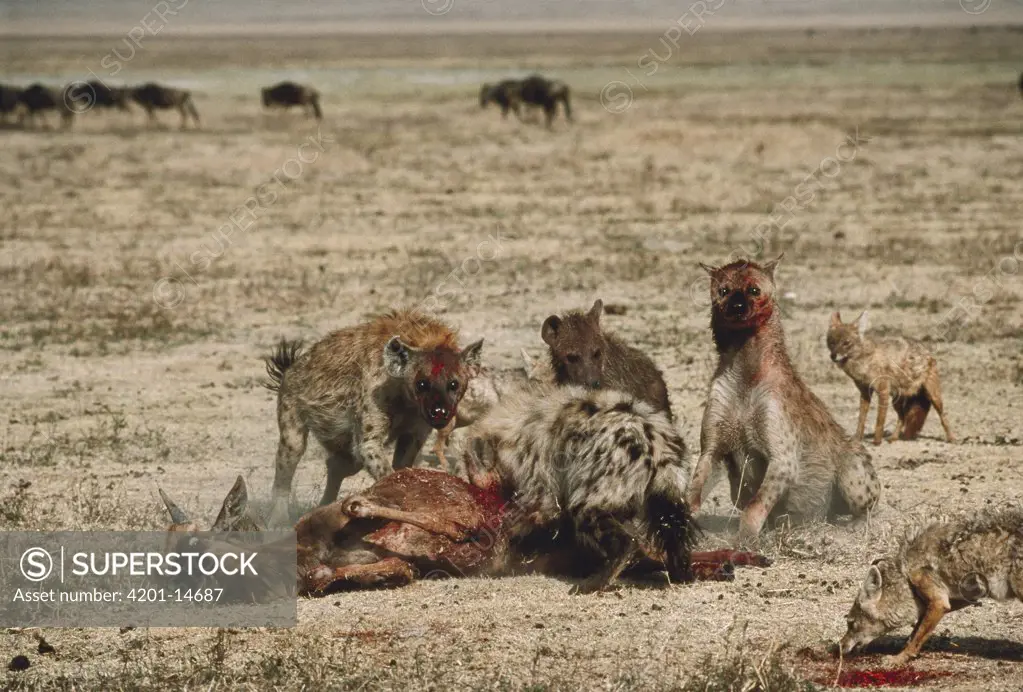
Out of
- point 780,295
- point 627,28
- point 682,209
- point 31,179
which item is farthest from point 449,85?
point 627,28

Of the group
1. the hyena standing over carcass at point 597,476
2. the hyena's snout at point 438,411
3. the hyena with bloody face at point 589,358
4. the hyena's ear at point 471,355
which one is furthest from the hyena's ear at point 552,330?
the hyena standing over carcass at point 597,476

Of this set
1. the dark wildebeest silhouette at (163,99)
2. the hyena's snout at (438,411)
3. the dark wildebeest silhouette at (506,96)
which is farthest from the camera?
the dark wildebeest silhouette at (506,96)

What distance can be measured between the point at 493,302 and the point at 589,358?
6470 millimetres

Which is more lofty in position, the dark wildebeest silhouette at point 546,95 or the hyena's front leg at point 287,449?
the dark wildebeest silhouette at point 546,95

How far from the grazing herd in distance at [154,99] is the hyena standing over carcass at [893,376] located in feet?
89.7

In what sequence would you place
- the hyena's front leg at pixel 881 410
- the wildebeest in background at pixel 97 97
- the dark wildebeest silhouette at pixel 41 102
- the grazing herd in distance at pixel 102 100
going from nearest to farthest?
the hyena's front leg at pixel 881 410
the dark wildebeest silhouette at pixel 41 102
the grazing herd in distance at pixel 102 100
the wildebeest in background at pixel 97 97

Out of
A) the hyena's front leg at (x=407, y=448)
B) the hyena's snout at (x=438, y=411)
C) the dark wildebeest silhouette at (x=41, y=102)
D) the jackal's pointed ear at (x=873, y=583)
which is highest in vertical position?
the dark wildebeest silhouette at (x=41, y=102)

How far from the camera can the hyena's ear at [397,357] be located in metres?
7.65

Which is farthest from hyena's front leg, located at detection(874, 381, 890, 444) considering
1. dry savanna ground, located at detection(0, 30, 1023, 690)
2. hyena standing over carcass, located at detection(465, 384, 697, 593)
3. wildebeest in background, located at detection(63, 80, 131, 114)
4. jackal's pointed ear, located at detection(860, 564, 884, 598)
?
wildebeest in background, located at detection(63, 80, 131, 114)

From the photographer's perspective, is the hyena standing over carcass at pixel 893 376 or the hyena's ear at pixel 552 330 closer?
the hyena's ear at pixel 552 330

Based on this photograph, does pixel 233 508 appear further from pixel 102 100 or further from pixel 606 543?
pixel 102 100

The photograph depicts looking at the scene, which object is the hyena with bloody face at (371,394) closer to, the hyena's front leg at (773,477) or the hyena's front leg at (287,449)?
the hyena's front leg at (287,449)

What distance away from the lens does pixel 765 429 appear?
7.45 metres

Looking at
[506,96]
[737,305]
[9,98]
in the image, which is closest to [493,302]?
[737,305]
